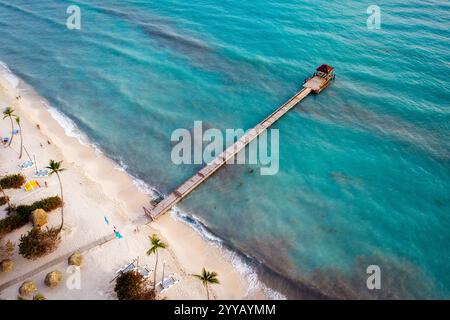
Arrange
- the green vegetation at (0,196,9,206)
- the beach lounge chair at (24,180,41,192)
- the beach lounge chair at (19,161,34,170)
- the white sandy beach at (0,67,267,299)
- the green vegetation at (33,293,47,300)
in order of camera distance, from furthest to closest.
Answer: the beach lounge chair at (19,161,34,170), the beach lounge chair at (24,180,41,192), the green vegetation at (0,196,9,206), the white sandy beach at (0,67,267,299), the green vegetation at (33,293,47,300)

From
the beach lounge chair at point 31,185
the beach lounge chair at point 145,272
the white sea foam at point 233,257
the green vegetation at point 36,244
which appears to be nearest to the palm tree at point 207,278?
the white sea foam at point 233,257

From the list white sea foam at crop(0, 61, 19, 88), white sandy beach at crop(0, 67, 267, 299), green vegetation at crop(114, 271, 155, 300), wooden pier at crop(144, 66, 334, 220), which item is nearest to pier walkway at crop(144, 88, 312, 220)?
wooden pier at crop(144, 66, 334, 220)

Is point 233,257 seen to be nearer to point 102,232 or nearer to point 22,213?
point 102,232

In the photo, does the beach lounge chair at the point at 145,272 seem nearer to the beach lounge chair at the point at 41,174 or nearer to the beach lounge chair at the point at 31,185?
the beach lounge chair at the point at 31,185

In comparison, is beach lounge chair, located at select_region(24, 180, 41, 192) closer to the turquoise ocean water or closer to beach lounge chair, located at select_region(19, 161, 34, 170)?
beach lounge chair, located at select_region(19, 161, 34, 170)

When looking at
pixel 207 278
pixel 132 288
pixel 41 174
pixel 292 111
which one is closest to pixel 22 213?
pixel 41 174
